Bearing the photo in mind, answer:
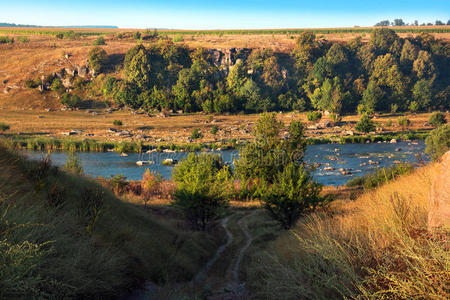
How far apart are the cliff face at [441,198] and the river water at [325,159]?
3569cm

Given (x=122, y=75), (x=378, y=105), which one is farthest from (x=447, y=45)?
(x=122, y=75)

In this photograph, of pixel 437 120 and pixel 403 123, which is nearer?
pixel 403 123

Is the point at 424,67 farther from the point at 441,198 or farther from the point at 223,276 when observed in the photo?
the point at 441,198

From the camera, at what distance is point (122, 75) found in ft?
384

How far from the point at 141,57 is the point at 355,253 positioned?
4632 inches

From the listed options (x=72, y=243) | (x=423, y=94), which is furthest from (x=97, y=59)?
(x=72, y=243)

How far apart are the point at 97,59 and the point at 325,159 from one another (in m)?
92.3

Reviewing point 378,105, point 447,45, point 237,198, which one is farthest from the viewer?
point 447,45

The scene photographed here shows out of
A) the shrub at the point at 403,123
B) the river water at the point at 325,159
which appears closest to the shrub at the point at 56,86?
the river water at the point at 325,159

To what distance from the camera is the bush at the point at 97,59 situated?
383 ft

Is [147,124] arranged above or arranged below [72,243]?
below

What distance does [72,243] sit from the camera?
845cm

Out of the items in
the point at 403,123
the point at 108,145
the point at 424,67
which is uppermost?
the point at 424,67

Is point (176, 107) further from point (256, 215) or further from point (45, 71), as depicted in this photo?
point (256, 215)
